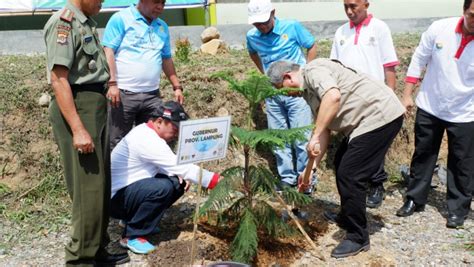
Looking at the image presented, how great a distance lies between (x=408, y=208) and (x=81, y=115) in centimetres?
291

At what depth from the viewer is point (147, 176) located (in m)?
3.83

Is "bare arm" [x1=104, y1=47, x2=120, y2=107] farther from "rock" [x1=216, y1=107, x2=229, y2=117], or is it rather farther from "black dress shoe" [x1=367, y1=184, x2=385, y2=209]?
"black dress shoe" [x1=367, y1=184, x2=385, y2=209]

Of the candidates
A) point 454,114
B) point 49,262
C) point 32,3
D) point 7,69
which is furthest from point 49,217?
point 32,3

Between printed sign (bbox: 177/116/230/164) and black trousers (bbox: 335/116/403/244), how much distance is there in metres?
0.92

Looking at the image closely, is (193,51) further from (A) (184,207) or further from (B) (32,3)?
(A) (184,207)

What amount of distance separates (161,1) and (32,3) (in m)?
4.95

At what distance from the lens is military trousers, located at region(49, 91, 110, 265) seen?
313 cm

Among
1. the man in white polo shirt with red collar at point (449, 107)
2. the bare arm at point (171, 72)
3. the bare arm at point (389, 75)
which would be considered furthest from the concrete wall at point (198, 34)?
the man in white polo shirt with red collar at point (449, 107)

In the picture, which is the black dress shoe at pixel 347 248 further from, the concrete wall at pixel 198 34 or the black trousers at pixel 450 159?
the concrete wall at pixel 198 34

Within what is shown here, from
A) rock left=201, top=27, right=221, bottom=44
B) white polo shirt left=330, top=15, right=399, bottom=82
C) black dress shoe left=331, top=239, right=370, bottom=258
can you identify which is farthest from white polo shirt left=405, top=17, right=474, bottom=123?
rock left=201, top=27, right=221, bottom=44

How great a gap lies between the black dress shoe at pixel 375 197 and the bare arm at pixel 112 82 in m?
2.37

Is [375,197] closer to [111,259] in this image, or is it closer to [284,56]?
[284,56]

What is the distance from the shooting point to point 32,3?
8.24m

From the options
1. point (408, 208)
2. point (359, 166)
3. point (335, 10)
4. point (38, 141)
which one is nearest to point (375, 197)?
point (408, 208)
